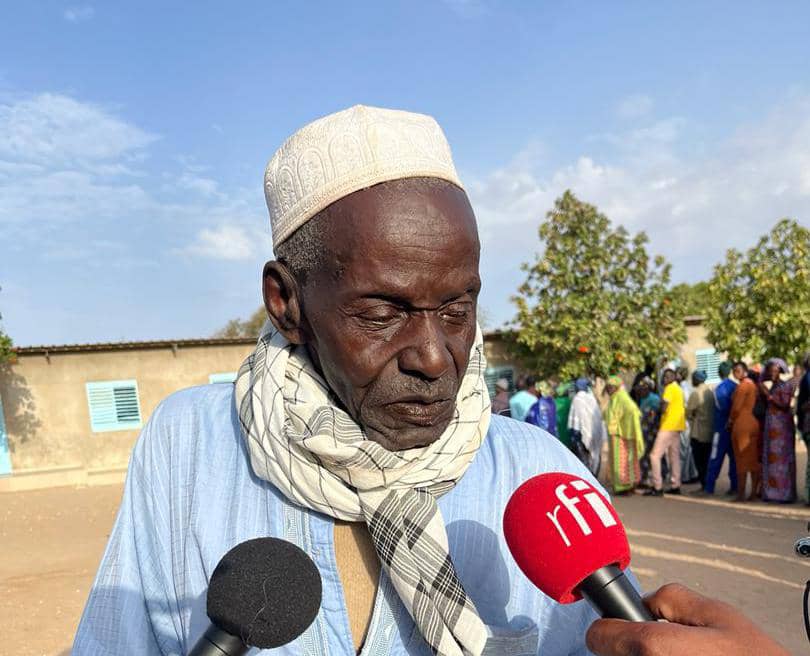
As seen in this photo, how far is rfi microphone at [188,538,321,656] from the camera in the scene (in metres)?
0.88

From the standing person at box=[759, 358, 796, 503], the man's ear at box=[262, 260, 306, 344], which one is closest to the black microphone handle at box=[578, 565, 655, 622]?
the man's ear at box=[262, 260, 306, 344]

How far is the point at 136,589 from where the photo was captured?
145cm

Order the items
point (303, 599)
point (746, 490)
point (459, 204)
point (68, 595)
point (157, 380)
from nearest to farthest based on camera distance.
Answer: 1. point (303, 599)
2. point (459, 204)
3. point (68, 595)
4. point (746, 490)
5. point (157, 380)

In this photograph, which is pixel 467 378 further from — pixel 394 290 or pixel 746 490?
pixel 746 490

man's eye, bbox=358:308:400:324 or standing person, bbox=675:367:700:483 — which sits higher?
man's eye, bbox=358:308:400:324

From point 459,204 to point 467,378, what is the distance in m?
0.39

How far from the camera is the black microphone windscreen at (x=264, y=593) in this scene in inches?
35.0

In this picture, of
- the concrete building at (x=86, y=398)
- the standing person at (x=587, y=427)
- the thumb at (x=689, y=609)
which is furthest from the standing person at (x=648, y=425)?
the concrete building at (x=86, y=398)

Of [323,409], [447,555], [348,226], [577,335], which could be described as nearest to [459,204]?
[348,226]

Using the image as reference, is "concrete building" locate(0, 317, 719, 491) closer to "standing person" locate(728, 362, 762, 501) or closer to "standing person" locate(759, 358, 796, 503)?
"standing person" locate(728, 362, 762, 501)

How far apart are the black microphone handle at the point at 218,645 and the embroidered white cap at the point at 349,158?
0.80 m

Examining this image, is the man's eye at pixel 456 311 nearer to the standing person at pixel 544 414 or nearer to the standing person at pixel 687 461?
the standing person at pixel 544 414

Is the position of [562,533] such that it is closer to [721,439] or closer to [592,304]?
[721,439]

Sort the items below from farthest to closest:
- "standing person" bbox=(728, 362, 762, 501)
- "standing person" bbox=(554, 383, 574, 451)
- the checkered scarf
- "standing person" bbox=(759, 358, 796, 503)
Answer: "standing person" bbox=(554, 383, 574, 451) < "standing person" bbox=(728, 362, 762, 501) < "standing person" bbox=(759, 358, 796, 503) < the checkered scarf
